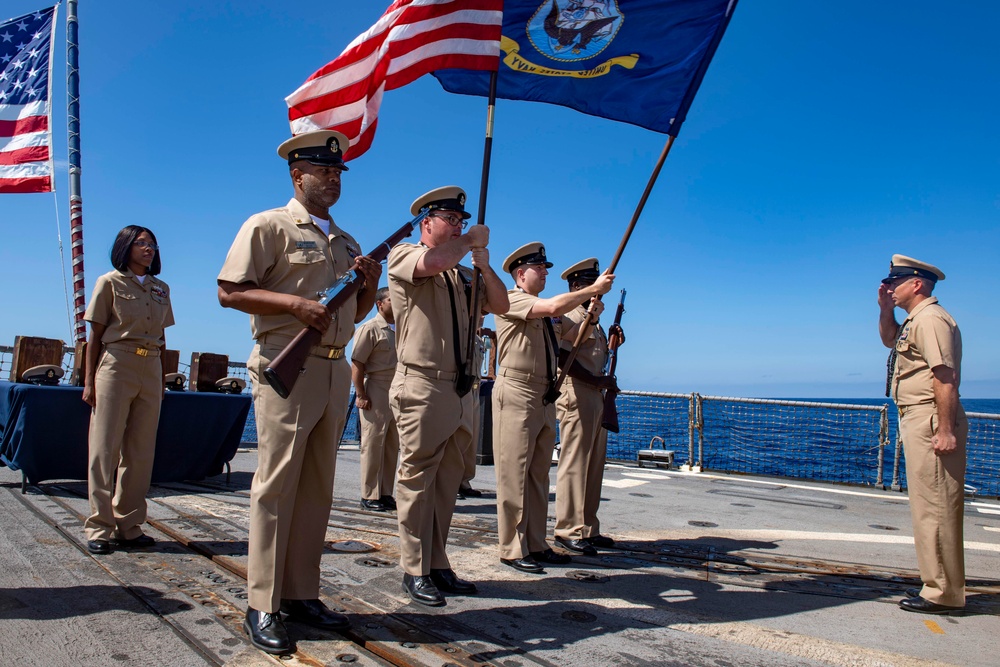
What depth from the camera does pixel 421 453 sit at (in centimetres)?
332

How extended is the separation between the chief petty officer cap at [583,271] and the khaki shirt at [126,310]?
2992 millimetres

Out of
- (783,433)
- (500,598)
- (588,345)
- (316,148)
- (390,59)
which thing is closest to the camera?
(316,148)

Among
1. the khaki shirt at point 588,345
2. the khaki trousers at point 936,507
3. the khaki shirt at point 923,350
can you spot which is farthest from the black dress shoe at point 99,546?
the khaki shirt at point 923,350

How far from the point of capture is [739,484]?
28.5 feet

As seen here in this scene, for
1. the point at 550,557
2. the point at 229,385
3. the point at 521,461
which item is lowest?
the point at 550,557

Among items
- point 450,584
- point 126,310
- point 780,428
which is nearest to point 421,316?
point 450,584

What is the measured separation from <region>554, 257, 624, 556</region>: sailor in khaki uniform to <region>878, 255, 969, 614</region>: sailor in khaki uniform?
188 cm

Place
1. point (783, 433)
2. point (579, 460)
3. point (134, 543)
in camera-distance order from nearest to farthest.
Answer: point (134, 543)
point (579, 460)
point (783, 433)

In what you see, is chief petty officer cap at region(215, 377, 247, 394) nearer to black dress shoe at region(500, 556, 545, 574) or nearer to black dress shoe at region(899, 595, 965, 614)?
black dress shoe at region(500, 556, 545, 574)

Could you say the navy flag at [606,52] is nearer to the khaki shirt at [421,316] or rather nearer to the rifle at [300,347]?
the khaki shirt at [421,316]

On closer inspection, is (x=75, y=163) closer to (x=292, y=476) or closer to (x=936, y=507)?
(x=292, y=476)

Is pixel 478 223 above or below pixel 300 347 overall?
above

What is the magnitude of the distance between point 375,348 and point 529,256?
93.6 inches

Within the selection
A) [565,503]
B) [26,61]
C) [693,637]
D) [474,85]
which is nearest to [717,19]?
[474,85]
